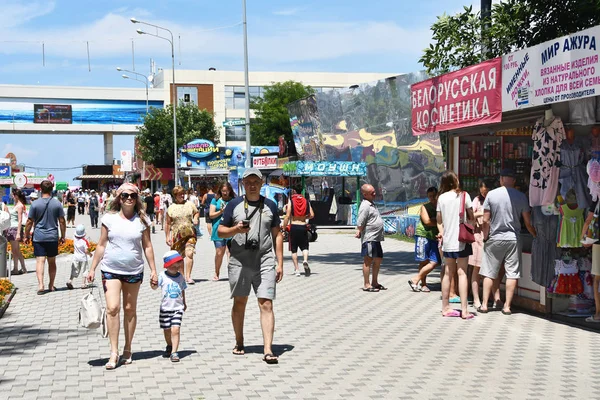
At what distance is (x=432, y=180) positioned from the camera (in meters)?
27.4

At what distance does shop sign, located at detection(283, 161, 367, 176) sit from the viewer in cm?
2953

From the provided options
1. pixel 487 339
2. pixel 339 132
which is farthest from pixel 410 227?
pixel 487 339

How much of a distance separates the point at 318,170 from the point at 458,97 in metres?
17.9

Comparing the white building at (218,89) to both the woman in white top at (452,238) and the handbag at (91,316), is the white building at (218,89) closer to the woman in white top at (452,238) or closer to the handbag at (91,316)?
the woman in white top at (452,238)

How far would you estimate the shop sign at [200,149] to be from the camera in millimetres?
51469

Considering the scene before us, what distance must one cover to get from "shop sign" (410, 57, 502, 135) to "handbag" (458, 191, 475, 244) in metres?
1.27

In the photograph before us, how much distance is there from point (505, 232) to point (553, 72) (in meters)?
2.19

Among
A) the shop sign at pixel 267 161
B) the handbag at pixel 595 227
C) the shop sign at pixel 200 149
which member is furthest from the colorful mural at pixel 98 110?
the handbag at pixel 595 227

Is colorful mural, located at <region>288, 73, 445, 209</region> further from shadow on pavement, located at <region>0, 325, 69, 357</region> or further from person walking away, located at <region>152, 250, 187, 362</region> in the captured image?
person walking away, located at <region>152, 250, 187, 362</region>

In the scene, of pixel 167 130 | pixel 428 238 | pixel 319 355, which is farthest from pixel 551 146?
pixel 167 130

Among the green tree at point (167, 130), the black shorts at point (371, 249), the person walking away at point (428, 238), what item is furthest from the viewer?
the green tree at point (167, 130)

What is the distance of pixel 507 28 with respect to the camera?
48.8ft

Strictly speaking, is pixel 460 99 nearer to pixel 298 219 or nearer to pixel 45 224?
pixel 298 219

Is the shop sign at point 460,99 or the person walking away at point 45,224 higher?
the shop sign at point 460,99
